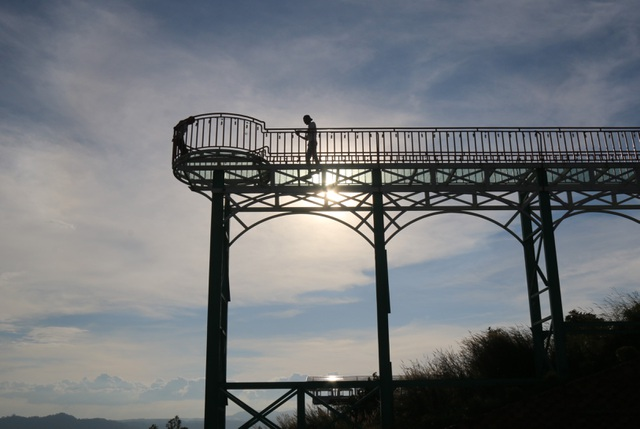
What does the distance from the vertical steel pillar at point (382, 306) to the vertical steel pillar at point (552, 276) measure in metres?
4.94

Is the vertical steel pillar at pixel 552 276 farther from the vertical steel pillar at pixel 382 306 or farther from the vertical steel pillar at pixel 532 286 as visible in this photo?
the vertical steel pillar at pixel 382 306

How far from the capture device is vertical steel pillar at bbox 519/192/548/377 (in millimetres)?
21125

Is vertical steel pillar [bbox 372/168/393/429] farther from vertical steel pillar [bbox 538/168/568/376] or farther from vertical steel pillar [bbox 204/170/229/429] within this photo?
vertical steel pillar [bbox 538/168/568/376]

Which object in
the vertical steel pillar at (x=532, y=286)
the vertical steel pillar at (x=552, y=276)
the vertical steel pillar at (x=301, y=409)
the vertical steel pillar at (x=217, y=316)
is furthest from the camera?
the vertical steel pillar at (x=532, y=286)

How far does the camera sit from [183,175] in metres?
20.9

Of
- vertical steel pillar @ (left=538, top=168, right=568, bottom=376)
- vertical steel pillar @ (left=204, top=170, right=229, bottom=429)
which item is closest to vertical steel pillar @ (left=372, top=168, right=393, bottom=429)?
vertical steel pillar @ (left=204, top=170, right=229, bottom=429)

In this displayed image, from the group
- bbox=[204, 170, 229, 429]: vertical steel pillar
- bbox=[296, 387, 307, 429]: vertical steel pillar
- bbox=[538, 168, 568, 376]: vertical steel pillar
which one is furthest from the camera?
bbox=[538, 168, 568, 376]: vertical steel pillar

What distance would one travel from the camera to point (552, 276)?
20.7 m

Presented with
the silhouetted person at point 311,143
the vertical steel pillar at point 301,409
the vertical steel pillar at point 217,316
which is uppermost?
the silhouetted person at point 311,143

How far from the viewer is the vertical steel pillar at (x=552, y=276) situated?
65.3 ft

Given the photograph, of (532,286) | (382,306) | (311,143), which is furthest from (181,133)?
(532,286)

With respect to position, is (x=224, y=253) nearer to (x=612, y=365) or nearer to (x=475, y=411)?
(x=475, y=411)

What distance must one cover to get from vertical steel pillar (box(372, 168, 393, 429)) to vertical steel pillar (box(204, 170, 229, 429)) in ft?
14.8

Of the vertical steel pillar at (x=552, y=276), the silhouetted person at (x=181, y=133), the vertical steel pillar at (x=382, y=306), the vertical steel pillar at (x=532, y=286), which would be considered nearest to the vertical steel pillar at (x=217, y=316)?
the silhouetted person at (x=181, y=133)
